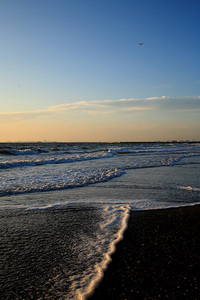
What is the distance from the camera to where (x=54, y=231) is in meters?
3.60

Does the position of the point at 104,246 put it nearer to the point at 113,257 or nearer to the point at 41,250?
the point at 113,257

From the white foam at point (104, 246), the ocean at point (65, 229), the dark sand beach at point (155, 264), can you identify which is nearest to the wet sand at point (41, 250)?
the ocean at point (65, 229)

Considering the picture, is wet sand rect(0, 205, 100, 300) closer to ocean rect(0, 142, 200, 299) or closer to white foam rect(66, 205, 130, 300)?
ocean rect(0, 142, 200, 299)

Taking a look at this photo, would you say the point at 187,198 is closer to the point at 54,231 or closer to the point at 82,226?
the point at 82,226

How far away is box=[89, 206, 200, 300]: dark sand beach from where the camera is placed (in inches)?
82.3

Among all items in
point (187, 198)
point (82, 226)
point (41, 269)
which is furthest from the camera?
point (187, 198)

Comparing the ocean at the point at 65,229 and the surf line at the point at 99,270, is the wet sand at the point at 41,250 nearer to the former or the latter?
the ocean at the point at 65,229

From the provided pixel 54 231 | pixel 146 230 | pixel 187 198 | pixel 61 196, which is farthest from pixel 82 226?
pixel 187 198

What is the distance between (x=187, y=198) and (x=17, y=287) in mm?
5050

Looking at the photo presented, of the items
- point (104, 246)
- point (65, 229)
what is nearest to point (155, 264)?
point (104, 246)

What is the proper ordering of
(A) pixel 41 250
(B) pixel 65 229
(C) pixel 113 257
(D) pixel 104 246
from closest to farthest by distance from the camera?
1. (C) pixel 113 257
2. (A) pixel 41 250
3. (D) pixel 104 246
4. (B) pixel 65 229

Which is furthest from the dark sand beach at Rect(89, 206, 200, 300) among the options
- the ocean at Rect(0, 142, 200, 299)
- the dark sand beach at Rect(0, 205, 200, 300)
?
the ocean at Rect(0, 142, 200, 299)

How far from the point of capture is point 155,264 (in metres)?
2.55

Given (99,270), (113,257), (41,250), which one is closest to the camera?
→ (99,270)
